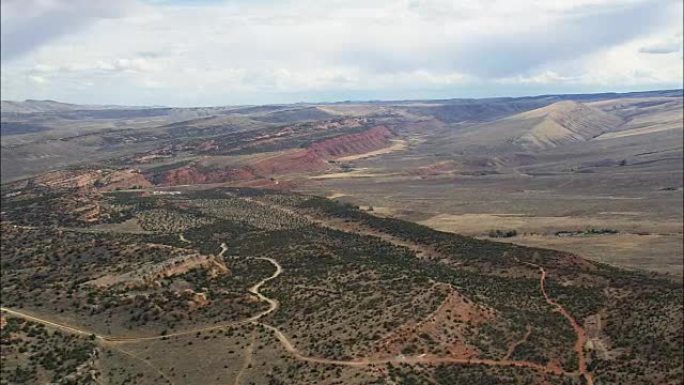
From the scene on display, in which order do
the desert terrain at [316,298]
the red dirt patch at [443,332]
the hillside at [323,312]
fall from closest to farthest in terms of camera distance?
the hillside at [323,312] < the desert terrain at [316,298] < the red dirt patch at [443,332]

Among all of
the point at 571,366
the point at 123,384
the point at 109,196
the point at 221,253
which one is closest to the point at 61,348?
the point at 123,384

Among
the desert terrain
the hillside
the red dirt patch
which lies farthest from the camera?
the red dirt patch

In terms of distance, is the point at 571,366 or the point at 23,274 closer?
the point at 571,366

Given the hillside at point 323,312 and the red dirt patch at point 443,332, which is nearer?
the hillside at point 323,312

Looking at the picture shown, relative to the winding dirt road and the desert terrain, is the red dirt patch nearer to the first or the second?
the desert terrain

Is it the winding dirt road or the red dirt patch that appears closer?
the winding dirt road

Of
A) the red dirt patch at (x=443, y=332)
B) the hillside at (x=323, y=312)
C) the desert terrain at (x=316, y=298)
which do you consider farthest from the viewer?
the red dirt patch at (x=443, y=332)

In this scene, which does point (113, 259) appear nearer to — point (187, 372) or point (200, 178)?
point (187, 372)

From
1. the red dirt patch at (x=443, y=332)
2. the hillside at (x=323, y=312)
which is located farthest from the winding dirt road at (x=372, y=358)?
the red dirt patch at (x=443, y=332)

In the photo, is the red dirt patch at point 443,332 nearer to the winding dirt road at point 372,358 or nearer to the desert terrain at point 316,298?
the desert terrain at point 316,298

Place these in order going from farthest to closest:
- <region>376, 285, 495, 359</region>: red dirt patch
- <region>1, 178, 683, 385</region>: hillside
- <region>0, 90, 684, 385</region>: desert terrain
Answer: <region>376, 285, 495, 359</region>: red dirt patch, <region>0, 90, 684, 385</region>: desert terrain, <region>1, 178, 683, 385</region>: hillside

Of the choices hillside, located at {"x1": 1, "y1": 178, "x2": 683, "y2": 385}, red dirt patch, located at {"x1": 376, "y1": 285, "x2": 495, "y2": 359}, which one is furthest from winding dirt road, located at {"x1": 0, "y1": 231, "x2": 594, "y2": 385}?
red dirt patch, located at {"x1": 376, "y1": 285, "x2": 495, "y2": 359}
